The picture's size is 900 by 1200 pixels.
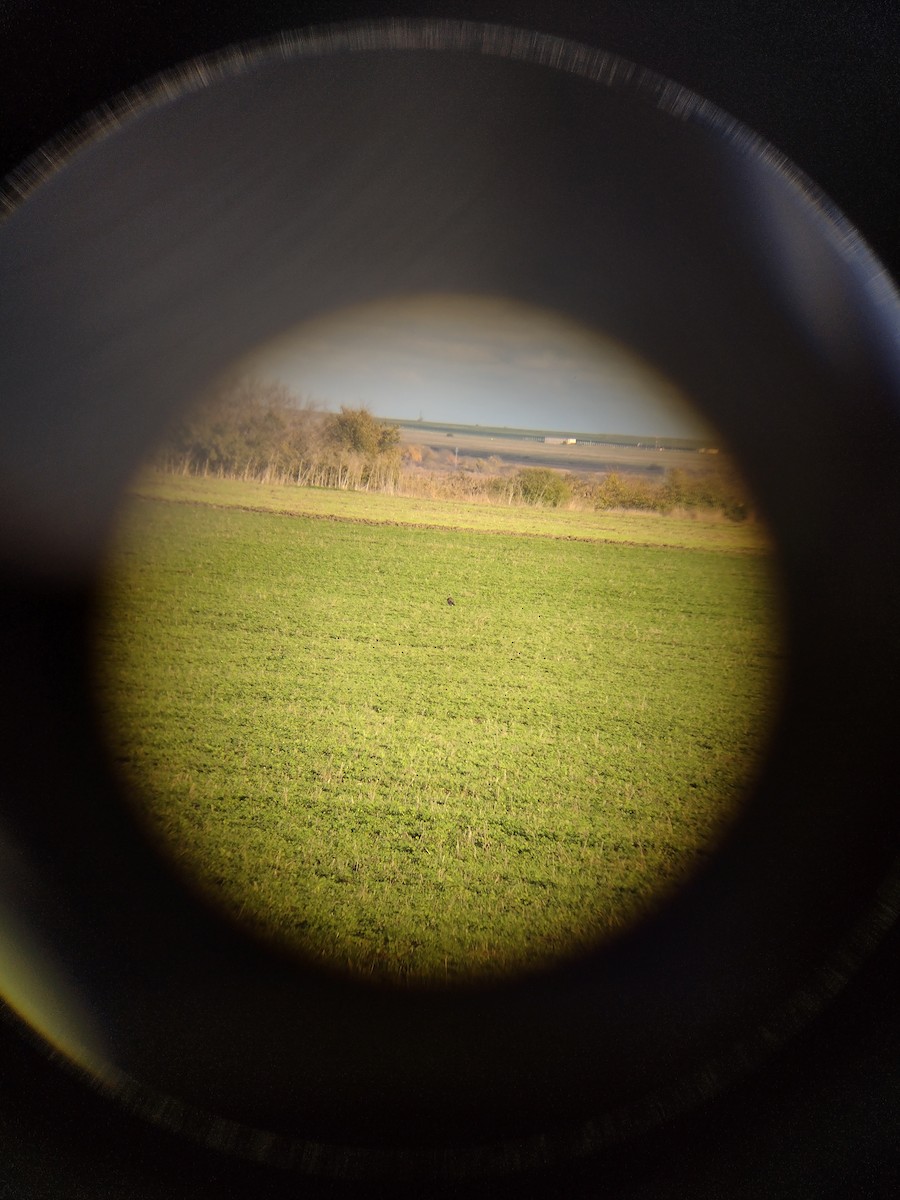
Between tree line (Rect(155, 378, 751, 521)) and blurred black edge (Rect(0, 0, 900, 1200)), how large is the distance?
316 cm

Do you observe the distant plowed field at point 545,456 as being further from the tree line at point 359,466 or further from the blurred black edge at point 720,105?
the blurred black edge at point 720,105

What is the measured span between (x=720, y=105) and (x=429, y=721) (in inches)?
66.6

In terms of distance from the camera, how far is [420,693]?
2172 millimetres

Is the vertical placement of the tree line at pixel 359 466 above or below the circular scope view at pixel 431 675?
above

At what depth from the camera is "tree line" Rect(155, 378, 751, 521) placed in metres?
3.81

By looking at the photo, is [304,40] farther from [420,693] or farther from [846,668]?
[420,693]

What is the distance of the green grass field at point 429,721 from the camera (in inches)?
43.1

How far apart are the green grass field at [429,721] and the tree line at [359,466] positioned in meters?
0.38

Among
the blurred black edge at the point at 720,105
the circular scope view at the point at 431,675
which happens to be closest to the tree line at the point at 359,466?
the circular scope view at the point at 431,675

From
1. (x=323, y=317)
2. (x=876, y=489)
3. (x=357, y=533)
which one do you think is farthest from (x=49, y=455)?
(x=357, y=533)

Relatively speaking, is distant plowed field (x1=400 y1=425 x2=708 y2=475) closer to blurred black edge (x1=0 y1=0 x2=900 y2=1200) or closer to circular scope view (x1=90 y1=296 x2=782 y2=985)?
circular scope view (x1=90 y1=296 x2=782 y2=985)

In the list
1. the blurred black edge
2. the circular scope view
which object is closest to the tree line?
the circular scope view

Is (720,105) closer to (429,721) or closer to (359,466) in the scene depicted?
(429,721)

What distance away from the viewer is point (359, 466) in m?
4.31
